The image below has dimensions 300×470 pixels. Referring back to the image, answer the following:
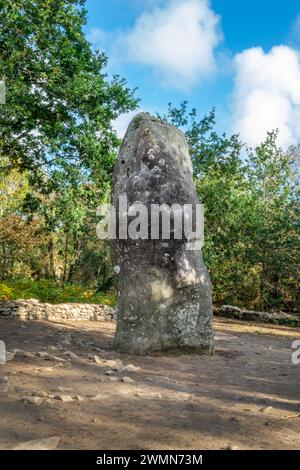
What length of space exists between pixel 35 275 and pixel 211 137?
14152 mm

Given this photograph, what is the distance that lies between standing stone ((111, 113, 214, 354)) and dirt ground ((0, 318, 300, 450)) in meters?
0.39

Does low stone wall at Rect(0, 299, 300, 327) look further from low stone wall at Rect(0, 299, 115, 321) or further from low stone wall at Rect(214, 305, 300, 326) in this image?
low stone wall at Rect(214, 305, 300, 326)

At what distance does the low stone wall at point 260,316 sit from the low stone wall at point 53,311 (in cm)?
748

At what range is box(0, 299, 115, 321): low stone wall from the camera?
13570mm

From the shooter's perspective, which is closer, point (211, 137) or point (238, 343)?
point (238, 343)

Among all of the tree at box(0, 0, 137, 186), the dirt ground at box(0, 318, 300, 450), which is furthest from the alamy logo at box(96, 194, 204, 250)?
the tree at box(0, 0, 137, 186)

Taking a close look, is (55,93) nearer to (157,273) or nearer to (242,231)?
(157,273)

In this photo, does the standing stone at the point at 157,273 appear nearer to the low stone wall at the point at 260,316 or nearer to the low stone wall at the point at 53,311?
the low stone wall at the point at 53,311

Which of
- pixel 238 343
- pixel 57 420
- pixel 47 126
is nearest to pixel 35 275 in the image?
pixel 47 126

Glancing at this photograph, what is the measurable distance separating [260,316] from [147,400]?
16793 millimetres

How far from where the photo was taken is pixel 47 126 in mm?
13156

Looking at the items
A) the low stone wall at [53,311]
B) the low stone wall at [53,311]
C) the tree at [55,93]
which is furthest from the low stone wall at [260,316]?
the tree at [55,93]
